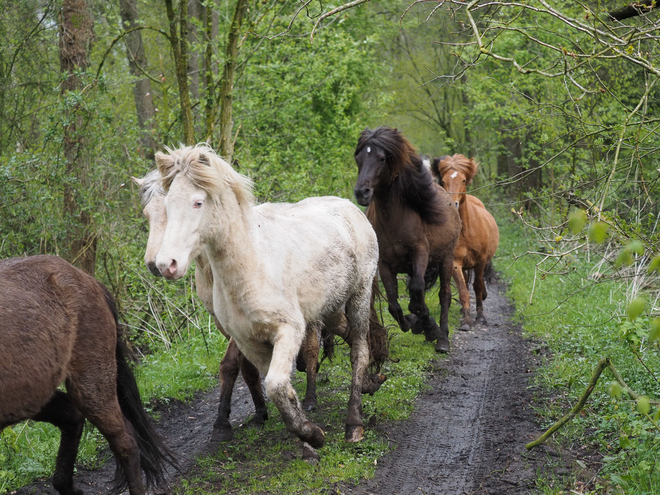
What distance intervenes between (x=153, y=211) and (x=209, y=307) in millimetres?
1066

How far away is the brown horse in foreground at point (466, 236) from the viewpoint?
1034cm

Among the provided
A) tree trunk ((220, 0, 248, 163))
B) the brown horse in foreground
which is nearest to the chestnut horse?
tree trunk ((220, 0, 248, 163))

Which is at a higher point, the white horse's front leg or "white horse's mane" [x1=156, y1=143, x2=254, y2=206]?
"white horse's mane" [x1=156, y1=143, x2=254, y2=206]

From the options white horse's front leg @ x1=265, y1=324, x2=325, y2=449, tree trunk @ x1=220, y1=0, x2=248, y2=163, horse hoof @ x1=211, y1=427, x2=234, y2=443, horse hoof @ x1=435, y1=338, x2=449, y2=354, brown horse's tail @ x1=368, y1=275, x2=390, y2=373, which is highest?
tree trunk @ x1=220, y1=0, x2=248, y2=163

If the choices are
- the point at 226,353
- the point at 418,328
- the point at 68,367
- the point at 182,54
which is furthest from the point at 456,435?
the point at 182,54

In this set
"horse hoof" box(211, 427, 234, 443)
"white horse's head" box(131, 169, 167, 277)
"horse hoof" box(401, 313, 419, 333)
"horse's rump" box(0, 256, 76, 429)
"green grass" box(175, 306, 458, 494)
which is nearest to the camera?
"horse's rump" box(0, 256, 76, 429)

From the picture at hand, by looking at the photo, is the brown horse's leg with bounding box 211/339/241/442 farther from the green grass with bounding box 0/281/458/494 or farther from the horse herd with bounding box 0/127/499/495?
the green grass with bounding box 0/281/458/494

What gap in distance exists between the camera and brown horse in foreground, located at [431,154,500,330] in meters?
10.3

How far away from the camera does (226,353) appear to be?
5.97 m

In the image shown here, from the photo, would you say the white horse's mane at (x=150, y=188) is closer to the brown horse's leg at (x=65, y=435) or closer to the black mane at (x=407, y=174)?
the brown horse's leg at (x=65, y=435)

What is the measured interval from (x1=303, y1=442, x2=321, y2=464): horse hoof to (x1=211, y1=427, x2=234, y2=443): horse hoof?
0.98 m

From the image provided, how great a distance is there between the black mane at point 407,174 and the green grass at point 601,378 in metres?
1.81

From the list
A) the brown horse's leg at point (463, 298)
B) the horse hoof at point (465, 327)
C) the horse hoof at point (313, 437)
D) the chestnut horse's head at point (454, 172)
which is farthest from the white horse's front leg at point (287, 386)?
the chestnut horse's head at point (454, 172)

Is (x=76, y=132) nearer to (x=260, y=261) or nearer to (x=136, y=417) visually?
(x=260, y=261)
